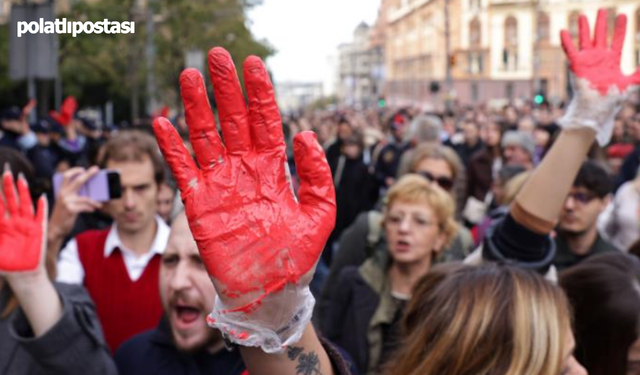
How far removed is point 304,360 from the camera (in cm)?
193

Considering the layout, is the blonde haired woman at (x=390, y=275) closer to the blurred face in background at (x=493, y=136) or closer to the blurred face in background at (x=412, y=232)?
the blurred face in background at (x=412, y=232)

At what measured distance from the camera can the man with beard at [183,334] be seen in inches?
119

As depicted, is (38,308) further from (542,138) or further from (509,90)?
(509,90)

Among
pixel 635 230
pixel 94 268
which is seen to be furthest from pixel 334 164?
pixel 94 268

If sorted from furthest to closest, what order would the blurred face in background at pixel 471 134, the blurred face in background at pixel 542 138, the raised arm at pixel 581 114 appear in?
the blurred face in background at pixel 471 134, the blurred face in background at pixel 542 138, the raised arm at pixel 581 114

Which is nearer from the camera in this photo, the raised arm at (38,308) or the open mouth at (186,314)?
the raised arm at (38,308)

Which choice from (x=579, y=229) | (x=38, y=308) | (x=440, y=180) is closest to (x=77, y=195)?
(x=38, y=308)

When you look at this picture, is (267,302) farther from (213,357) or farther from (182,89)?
(213,357)

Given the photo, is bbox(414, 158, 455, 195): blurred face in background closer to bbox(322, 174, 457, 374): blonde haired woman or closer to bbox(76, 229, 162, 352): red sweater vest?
bbox(322, 174, 457, 374): blonde haired woman

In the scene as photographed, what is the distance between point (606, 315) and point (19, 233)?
1805mm

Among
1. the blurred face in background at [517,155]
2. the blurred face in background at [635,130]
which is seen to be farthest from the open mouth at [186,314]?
the blurred face in background at [635,130]

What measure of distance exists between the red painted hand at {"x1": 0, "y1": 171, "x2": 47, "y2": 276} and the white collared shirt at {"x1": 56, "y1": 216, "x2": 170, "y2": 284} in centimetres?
98

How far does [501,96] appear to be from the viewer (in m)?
73.7

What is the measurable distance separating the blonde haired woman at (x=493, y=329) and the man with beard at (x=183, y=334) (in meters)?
0.62
